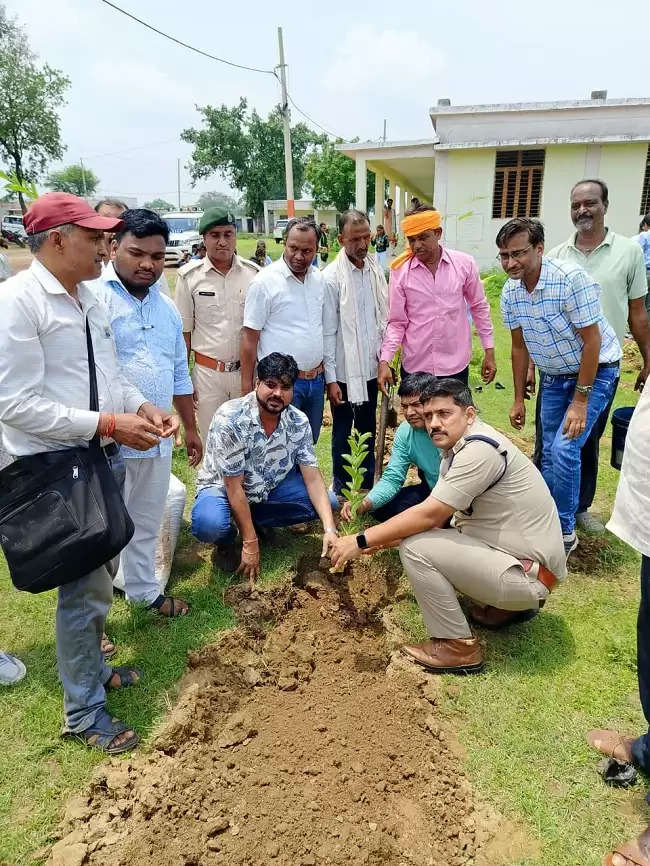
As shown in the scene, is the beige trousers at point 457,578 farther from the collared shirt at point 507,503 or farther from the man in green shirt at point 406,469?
the man in green shirt at point 406,469

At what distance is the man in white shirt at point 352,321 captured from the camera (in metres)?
4.15

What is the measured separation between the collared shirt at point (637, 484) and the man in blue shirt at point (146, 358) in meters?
2.14

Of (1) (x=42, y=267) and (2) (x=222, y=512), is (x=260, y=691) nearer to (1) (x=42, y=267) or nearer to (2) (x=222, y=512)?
(2) (x=222, y=512)

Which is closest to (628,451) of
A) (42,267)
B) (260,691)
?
(260,691)

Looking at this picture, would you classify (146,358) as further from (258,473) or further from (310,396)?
(310,396)

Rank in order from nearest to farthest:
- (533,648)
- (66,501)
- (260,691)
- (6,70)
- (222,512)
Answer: (66,501), (260,691), (533,648), (222,512), (6,70)

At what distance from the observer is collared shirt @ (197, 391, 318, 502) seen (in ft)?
11.5

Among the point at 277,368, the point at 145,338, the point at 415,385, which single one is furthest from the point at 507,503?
the point at 145,338

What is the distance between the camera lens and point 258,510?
153 inches

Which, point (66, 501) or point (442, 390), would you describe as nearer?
point (66, 501)

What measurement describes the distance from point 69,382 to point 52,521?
53 cm

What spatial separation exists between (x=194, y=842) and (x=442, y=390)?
205cm

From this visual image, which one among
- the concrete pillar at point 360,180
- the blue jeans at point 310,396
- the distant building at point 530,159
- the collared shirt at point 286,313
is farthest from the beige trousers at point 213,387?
the concrete pillar at point 360,180

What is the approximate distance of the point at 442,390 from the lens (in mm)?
2838
